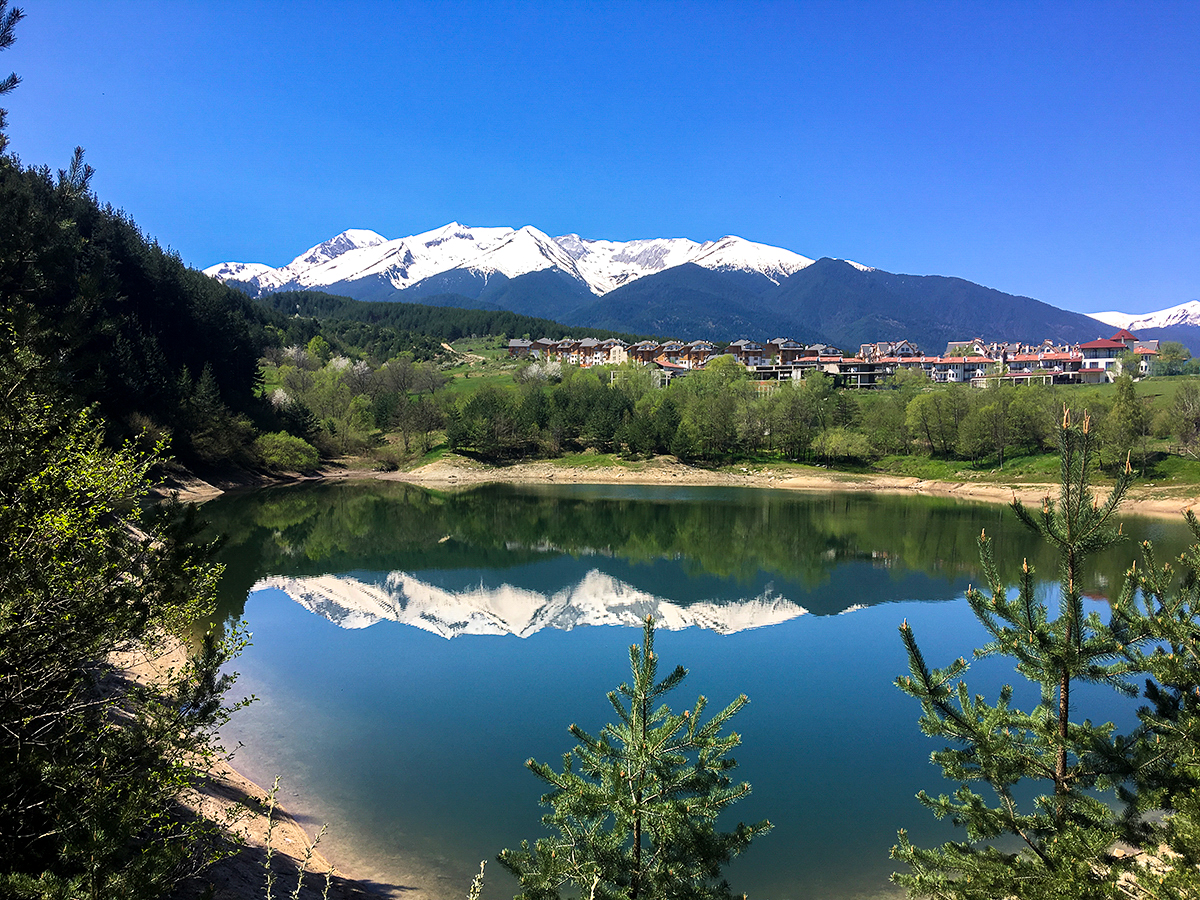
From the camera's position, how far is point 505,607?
2828 cm

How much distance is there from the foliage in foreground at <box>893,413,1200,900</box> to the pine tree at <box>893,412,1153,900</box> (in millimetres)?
13

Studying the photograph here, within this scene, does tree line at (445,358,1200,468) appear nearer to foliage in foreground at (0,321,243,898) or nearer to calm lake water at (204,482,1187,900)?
calm lake water at (204,482,1187,900)

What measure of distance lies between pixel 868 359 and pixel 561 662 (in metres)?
135

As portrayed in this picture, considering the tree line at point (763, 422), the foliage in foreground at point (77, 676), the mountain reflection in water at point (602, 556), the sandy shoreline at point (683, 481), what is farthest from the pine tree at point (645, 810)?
the tree line at point (763, 422)

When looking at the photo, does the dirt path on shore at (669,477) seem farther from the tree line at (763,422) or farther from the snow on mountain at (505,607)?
the snow on mountain at (505,607)

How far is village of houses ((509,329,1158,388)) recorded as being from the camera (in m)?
121

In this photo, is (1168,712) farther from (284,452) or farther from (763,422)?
(763,422)

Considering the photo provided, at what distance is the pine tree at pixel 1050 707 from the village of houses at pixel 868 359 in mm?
103243

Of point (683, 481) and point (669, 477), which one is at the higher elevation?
point (669, 477)

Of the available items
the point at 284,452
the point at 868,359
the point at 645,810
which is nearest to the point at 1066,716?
the point at 645,810

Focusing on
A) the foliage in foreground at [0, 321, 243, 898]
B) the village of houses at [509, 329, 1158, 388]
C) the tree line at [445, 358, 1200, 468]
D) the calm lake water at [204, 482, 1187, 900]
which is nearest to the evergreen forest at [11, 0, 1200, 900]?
the foliage in foreground at [0, 321, 243, 898]

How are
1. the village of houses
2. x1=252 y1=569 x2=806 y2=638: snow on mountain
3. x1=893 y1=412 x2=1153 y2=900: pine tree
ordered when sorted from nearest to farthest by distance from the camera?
1. x1=893 y1=412 x2=1153 y2=900: pine tree
2. x1=252 y1=569 x2=806 y2=638: snow on mountain
3. the village of houses

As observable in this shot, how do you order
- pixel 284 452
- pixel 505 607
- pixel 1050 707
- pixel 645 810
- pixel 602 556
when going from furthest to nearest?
pixel 284 452 → pixel 602 556 → pixel 505 607 → pixel 1050 707 → pixel 645 810

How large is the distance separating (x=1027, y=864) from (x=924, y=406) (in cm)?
7917
